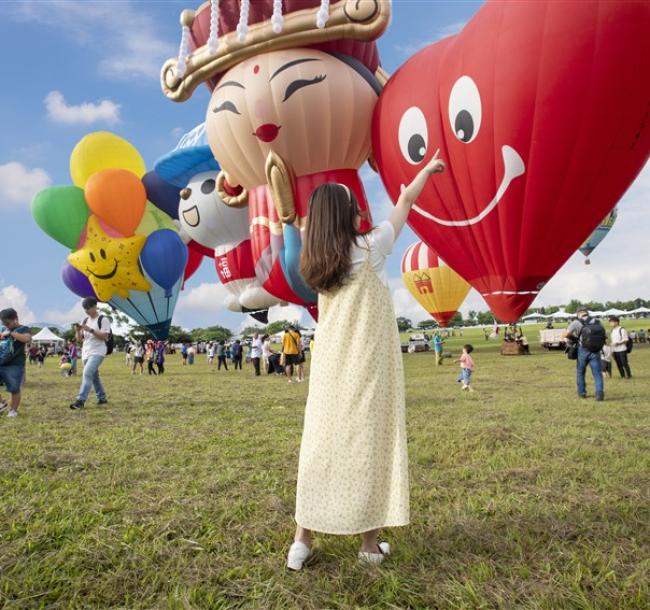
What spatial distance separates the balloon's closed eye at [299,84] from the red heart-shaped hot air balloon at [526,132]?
2.40 metres

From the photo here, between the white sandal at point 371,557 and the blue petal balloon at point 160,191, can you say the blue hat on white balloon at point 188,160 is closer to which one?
→ the blue petal balloon at point 160,191

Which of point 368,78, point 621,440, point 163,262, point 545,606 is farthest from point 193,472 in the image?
point 163,262

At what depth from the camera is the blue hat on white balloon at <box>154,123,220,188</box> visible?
15.9 meters

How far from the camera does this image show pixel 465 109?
661 cm

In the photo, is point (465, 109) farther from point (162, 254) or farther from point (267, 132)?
point (162, 254)

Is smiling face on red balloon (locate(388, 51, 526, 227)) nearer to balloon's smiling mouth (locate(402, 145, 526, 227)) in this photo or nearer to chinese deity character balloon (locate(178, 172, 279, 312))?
balloon's smiling mouth (locate(402, 145, 526, 227))

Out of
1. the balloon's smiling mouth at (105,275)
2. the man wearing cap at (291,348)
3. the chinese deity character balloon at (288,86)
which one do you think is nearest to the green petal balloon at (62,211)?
the balloon's smiling mouth at (105,275)

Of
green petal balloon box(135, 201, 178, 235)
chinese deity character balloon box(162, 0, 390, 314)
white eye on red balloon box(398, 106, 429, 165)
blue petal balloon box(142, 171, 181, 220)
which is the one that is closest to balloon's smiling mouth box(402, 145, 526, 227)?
white eye on red balloon box(398, 106, 429, 165)

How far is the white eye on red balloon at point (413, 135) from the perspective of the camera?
7.25 m

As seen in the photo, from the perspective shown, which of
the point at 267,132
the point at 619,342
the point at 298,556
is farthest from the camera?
the point at 619,342

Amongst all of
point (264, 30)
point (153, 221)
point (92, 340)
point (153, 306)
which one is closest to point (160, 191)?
point (153, 221)

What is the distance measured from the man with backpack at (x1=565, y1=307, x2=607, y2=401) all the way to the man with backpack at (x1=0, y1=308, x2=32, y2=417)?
7713 millimetres

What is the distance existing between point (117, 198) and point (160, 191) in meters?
1.85

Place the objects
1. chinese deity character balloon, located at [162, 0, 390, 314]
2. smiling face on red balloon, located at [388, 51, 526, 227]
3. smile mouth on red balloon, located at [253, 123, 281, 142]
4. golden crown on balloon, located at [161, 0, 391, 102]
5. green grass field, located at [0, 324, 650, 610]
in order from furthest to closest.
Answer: smile mouth on red balloon, located at [253, 123, 281, 142]
chinese deity character balloon, located at [162, 0, 390, 314]
golden crown on balloon, located at [161, 0, 391, 102]
smiling face on red balloon, located at [388, 51, 526, 227]
green grass field, located at [0, 324, 650, 610]
